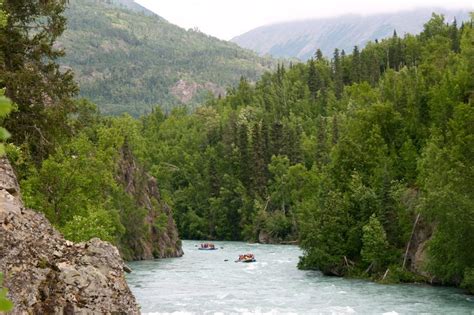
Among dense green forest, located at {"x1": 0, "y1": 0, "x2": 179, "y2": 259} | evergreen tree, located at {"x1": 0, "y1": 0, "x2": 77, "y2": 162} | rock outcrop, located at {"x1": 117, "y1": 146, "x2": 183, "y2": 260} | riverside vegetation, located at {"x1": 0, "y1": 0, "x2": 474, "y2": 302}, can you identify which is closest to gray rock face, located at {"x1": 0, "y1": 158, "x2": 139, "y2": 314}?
riverside vegetation, located at {"x1": 0, "y1": 0, "x2": 474, "y2": 302}

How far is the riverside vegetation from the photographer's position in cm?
3472

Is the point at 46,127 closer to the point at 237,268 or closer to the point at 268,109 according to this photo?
the point at 237,268

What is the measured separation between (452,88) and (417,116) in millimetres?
6211

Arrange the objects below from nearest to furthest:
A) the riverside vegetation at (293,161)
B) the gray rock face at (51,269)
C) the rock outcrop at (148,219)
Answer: the gray rock face at (51,269) → the riverside vegetation at (293,161) → the rock outcrop at (148,219)

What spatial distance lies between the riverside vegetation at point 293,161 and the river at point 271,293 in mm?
4261

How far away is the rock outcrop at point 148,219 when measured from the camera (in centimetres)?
9501

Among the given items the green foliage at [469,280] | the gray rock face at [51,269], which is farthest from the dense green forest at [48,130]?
the green foliage at [469,280]

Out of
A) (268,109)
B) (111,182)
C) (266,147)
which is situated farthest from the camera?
(268,109)

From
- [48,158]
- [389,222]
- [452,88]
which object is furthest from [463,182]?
[48,158]

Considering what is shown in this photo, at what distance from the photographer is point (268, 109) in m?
190

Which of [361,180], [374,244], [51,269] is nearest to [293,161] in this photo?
[361,180]

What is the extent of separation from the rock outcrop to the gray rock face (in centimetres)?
7326

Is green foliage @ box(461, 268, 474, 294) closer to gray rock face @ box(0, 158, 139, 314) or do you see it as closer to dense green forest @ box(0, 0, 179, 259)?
dense green forest @ box(0, 0, 179, 259)

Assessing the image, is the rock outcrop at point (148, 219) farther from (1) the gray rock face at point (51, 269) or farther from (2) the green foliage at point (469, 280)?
(1) the gray rock face at point (51, 269)
